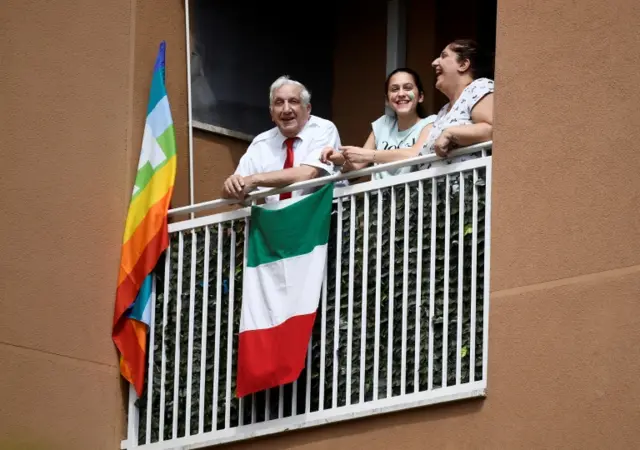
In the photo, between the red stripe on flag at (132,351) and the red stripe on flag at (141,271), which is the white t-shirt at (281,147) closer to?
the red stripe on flag at (141,271)

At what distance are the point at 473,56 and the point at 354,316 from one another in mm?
1592

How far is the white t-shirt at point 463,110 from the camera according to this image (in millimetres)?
11547

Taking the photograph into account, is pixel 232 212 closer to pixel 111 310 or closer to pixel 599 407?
pixel 111 310

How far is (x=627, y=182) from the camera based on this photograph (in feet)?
35.0

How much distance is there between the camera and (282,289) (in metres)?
12.0

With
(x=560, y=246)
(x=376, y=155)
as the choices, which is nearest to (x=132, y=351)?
(x=376, y=155)

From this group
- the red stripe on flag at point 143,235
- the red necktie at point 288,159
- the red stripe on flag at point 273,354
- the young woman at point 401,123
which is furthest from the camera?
the red stripe on flag at point 143,235

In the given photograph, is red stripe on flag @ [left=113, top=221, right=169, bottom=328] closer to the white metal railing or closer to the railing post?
the white metal railing

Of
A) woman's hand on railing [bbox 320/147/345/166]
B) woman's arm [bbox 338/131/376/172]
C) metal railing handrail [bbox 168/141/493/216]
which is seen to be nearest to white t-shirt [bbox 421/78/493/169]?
metal railing handrail [bbox 168/141/493/216]

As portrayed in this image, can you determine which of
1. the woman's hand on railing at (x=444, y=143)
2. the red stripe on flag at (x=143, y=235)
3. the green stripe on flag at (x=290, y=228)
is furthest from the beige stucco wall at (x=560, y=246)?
the red stripe on flag at (x=143, y=235)

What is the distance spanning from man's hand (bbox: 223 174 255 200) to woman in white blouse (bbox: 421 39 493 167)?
1101 mm

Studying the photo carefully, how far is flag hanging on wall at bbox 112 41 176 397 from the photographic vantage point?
41.3 ft

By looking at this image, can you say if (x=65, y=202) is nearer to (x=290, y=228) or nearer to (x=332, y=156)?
(x=290, y=228)

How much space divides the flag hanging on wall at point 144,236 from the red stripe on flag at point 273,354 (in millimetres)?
827
